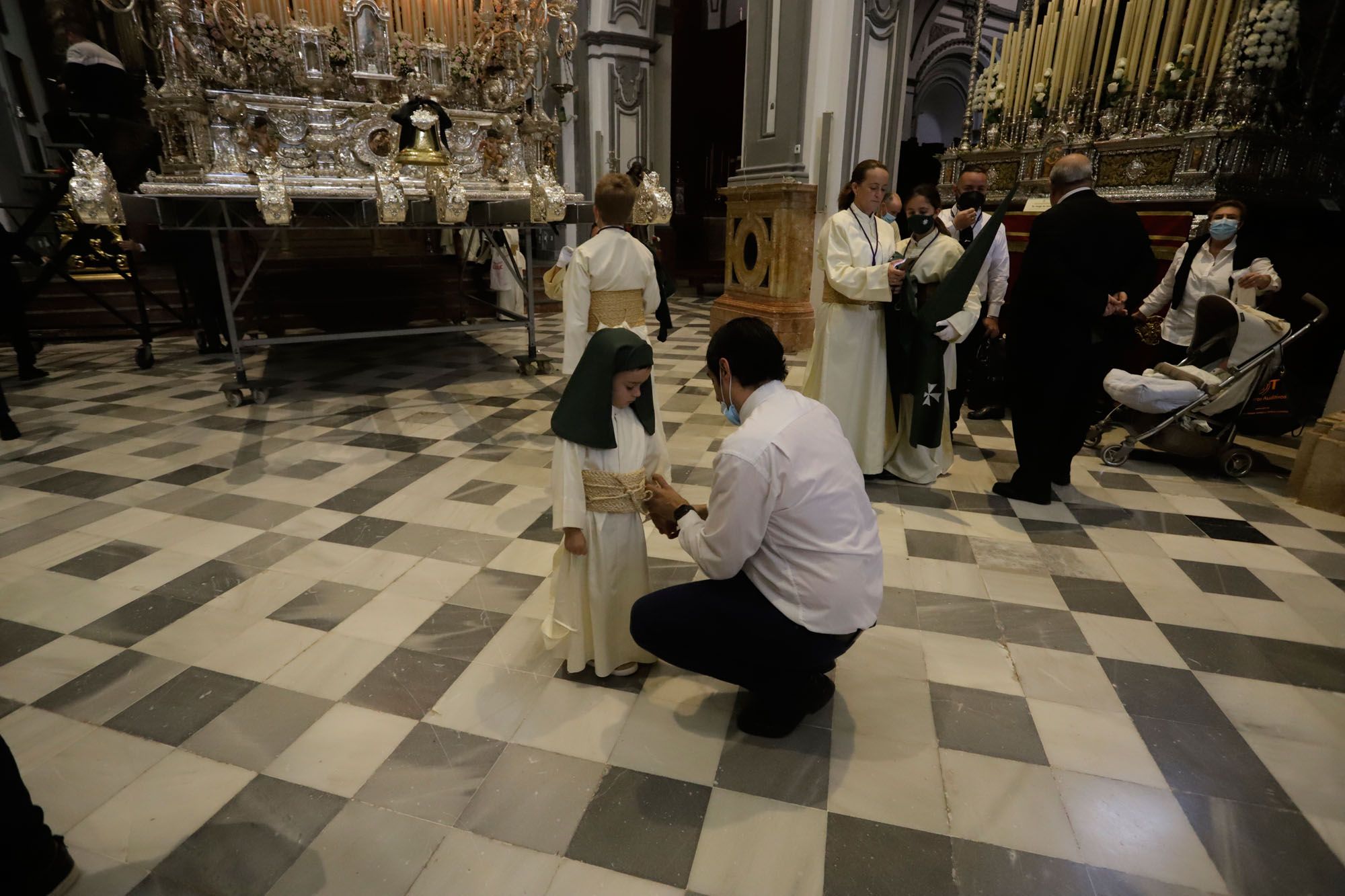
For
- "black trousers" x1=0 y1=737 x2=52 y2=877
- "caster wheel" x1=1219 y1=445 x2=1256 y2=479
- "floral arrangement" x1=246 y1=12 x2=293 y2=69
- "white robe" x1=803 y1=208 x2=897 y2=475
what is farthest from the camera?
"floral arrangement" x1=246 y1=12 x2=293 y2=69

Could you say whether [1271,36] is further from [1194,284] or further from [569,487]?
[569,487]

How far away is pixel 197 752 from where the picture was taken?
2150 millimetres

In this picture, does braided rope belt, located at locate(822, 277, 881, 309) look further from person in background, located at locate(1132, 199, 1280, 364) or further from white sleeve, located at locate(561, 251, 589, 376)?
person in background, located at locate(1132, 199, 1280, 364)

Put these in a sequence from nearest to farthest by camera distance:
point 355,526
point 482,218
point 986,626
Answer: point 986,626 → point 355,526 → point 482,218

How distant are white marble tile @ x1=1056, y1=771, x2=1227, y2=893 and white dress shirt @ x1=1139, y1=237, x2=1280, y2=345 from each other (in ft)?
13.4

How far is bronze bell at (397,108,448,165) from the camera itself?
5.75 metres

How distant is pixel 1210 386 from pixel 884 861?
4.08m

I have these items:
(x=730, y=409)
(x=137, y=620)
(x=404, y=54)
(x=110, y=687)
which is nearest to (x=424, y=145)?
(x=404, y=54)

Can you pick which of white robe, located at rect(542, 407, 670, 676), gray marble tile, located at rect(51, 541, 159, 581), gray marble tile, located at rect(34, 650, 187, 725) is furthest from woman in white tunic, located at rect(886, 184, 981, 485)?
gray marble tile, located at rect(51, 541, 159, 581)

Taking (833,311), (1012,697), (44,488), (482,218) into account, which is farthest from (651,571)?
(482,218)

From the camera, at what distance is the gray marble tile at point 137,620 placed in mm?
2740

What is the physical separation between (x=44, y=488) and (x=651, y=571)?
3.72 m

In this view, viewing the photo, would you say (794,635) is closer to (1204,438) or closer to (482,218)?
(1204,438)

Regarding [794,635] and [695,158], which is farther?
[695,158]
